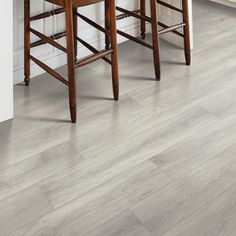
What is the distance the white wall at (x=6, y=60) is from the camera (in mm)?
2234

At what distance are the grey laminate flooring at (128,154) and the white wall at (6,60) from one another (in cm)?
9

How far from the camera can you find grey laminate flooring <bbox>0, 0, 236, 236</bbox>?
1881 mm

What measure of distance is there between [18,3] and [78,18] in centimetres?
44

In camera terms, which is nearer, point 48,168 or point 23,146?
point 48,168

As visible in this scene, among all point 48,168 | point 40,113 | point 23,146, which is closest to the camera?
point 48,168

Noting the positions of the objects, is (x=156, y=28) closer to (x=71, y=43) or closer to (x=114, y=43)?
(x=114, y=43)

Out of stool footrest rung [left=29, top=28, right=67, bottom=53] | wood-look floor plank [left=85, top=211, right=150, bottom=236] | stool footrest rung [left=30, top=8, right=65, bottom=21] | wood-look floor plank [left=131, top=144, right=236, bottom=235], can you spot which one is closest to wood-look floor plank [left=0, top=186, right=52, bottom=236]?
wood-look floor plank [left=85, top=211, right=150, bottom=236]

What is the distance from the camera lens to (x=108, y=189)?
204cm

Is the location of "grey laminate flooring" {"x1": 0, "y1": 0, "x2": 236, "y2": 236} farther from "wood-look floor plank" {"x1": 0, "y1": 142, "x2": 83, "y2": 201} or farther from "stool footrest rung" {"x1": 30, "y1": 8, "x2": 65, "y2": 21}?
"stool footrest rung" {"x1": 30, "y1": 8, "x2": 65, "y2": 21}

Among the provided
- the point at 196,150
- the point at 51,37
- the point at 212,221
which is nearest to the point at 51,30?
the point at 51,37

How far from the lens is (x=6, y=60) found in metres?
2.33

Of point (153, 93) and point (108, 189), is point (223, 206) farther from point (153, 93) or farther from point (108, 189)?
point (153, 93)

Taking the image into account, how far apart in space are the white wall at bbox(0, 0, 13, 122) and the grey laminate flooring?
0.09 meters

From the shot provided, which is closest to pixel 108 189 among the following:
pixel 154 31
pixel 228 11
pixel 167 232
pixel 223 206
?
pixel 167 232
